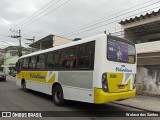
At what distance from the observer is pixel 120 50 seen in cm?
920

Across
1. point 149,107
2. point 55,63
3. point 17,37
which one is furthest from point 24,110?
point 17,37

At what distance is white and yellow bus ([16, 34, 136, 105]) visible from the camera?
830 cm

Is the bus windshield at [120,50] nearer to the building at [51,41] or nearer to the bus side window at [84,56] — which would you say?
the bus side window at [84,56]

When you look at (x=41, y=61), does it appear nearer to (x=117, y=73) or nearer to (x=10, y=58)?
(x=117, y=73)

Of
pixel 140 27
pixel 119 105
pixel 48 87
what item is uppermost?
pixel 140 27

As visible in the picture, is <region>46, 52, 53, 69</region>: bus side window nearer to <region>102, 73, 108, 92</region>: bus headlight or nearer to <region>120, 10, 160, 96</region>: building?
<region>102, 73, 108, 92</region>: bus headlight

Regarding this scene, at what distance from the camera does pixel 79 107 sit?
33.9 ft

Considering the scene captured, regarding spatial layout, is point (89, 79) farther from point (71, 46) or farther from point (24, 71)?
point (24, 71)

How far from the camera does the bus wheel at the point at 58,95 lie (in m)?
10.4

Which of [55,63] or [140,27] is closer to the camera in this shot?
[55,63]

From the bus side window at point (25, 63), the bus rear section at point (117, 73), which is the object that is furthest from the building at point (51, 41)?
the bus rear section at point (117, 73)

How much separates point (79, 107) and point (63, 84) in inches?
48.7

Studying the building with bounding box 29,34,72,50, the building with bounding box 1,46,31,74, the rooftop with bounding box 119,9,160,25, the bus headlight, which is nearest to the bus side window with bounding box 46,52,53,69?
the bus headlight

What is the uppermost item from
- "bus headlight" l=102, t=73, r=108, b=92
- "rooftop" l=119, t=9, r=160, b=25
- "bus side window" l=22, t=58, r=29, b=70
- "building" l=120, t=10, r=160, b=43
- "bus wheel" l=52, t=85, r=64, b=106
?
"rooftop" l=119, t=9, r=160, b=25
